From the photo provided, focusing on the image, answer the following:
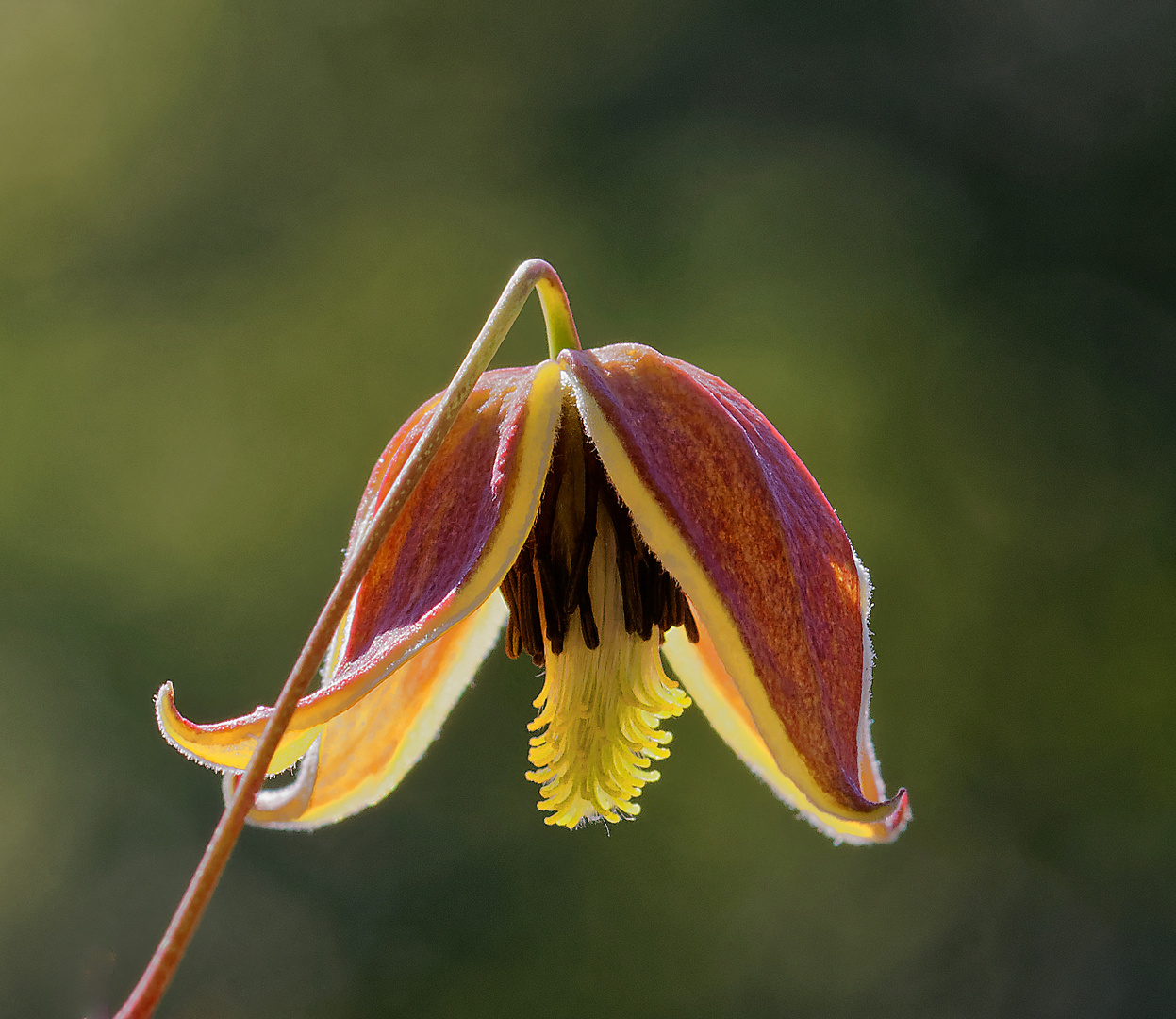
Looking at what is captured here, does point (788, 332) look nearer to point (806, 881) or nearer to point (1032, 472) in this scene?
point (1032, 472)

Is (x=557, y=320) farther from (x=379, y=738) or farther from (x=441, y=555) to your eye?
(x=379, y=738)

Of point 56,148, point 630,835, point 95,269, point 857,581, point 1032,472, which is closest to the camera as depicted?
point 857,581

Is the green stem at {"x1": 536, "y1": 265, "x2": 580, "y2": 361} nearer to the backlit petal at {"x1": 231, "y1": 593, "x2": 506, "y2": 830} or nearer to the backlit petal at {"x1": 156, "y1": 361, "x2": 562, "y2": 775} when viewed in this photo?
the backlit petal at {"x1": 156, "y1": 361, "x2": 562, "y2": 775}

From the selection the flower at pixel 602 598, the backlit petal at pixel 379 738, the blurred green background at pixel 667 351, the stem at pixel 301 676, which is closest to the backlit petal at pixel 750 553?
the flower at pixel 602 598

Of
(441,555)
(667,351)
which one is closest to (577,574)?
(441,555)

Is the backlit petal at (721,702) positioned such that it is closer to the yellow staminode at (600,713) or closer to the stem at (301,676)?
the yellow staminode at (600,713)

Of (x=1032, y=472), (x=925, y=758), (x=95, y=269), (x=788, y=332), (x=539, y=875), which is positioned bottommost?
(x=539, y=875)

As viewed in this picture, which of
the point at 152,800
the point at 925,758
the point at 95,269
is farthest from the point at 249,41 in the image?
the point at 925,758
